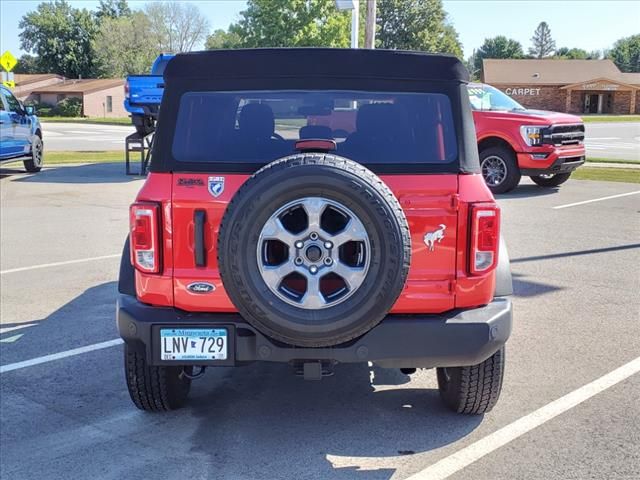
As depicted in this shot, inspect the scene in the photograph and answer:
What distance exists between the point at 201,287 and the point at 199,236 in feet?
0.86

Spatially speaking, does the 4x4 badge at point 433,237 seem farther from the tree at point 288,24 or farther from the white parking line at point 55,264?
the tree at point 288,24

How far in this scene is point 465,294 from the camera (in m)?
3.79

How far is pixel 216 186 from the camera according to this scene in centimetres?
370

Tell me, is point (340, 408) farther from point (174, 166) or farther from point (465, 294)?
point (174, 166)

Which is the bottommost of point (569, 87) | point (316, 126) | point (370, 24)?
point (316, 126)

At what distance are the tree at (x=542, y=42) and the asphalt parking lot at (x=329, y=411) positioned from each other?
17284 centimetres

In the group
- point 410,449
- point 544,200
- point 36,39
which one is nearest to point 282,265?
point 410,449

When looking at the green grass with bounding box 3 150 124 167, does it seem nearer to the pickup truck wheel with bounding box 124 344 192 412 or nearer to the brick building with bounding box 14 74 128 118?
the pickup truck wheel with bounding box 124 344 192 412

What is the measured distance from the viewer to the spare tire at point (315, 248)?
3.35m

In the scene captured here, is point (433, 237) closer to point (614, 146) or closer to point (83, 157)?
point (83, 157)

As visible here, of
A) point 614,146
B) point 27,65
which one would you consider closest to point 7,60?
point 614,146

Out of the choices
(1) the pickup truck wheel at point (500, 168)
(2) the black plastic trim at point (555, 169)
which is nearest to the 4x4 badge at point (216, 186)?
(1) the pickup truck wheel at point (500, 168)

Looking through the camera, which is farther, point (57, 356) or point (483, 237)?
point (57, 356)

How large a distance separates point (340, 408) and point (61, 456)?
1.59 m
